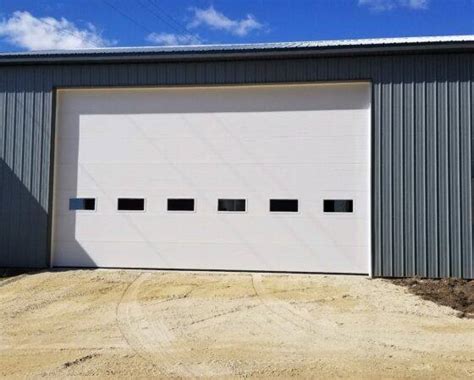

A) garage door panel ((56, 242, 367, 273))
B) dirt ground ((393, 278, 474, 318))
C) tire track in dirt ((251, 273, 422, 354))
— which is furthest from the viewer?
garage door panel ((56, 242, 367, 273))

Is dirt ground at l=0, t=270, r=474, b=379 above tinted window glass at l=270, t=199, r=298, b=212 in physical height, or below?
below

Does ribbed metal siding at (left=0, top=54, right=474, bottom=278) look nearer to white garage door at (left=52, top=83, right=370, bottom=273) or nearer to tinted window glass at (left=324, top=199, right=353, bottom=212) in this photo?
white garage door at (left=52, top=83, right=370, bottom=273)

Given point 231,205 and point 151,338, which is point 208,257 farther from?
point 151,338

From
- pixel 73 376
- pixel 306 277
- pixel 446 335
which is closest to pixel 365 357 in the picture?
pixel 446 335

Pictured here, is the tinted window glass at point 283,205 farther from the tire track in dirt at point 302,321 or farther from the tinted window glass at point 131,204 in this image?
the tinted window glass at point 131,204

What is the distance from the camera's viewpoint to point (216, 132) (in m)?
12.0

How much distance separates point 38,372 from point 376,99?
9246mm

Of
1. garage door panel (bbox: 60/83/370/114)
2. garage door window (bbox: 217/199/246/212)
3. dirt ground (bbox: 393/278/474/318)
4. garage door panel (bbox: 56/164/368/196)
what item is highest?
garage door panel (bbox: 60/83/370/114)

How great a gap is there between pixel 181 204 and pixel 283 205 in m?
2.56

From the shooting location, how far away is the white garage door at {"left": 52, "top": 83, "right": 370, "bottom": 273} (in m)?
11.5

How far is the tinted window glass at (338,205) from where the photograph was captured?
11.4 m

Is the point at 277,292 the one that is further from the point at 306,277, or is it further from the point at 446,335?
the point at 446,335

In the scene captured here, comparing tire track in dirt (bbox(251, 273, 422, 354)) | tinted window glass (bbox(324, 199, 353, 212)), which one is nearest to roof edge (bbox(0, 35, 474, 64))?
tinted window glass (bbox(324, 199, 353, 212))

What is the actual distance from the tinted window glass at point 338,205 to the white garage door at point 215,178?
0.02m
